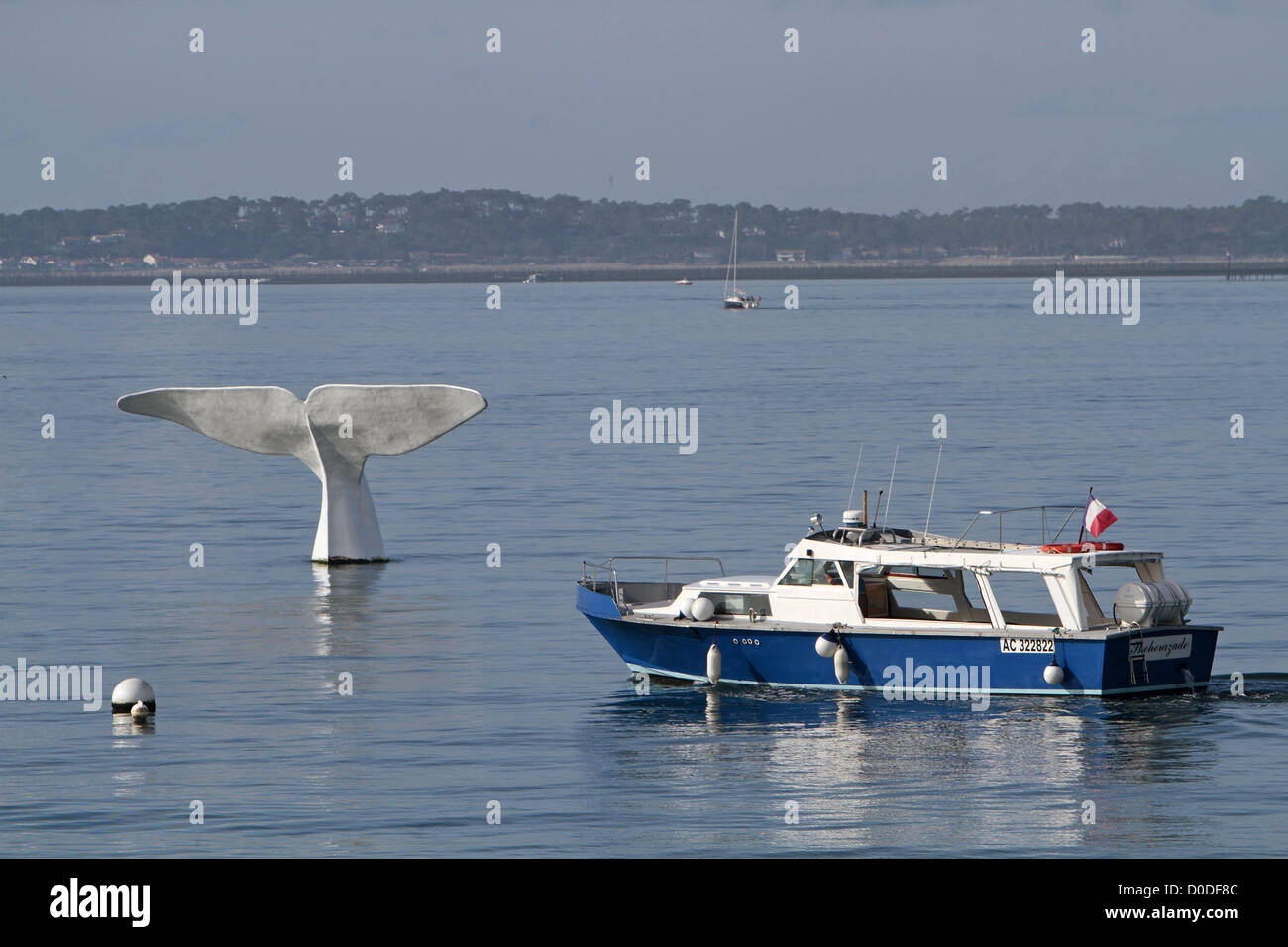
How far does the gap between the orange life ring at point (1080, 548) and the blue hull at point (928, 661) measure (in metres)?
2.05

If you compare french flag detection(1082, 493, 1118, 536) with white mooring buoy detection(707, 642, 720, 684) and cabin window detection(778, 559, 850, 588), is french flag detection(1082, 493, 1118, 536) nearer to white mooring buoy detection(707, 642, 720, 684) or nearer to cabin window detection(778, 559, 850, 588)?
cabin window detection(778, 559, 850, 588)

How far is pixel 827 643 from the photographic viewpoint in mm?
37125

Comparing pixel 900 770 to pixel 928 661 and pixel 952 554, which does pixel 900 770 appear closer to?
pixel 928 661

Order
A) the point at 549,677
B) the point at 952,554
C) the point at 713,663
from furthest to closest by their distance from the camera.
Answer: the point at 549,677 → the point at 713,663 → the point at 952,554

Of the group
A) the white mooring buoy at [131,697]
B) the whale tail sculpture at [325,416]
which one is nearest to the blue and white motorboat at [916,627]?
the white mooring buoy at [131,697]

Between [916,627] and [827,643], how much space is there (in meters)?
1.85

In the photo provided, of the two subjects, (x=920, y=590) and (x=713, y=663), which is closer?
(x=713, y=663)

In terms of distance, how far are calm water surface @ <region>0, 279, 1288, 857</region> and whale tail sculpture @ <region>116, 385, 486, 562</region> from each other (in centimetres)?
407

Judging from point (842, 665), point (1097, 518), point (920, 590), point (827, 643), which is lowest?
point (842, 665)

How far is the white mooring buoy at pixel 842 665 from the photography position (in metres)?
37.1

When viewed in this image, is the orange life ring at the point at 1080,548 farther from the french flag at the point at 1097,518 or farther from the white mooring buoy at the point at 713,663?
the white mooring buoy at the point at 713,663

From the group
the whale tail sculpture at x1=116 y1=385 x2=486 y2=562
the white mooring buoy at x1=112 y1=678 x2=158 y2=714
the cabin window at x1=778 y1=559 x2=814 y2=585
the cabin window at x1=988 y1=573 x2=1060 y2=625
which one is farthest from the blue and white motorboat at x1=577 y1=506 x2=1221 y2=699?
the whale tail sculpture at x1=116 y1=385 x2=486 y2=562

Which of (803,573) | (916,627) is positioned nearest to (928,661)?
(916,627)

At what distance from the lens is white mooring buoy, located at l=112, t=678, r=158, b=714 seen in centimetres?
3700
